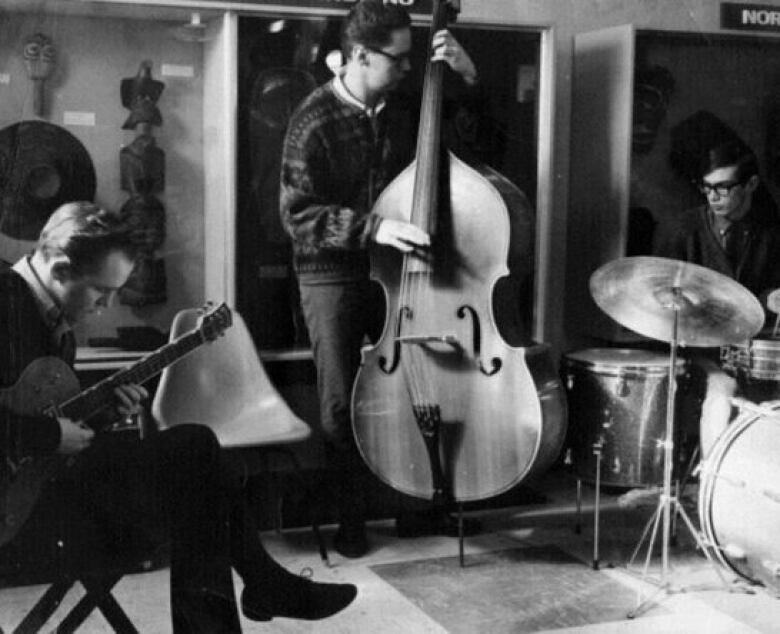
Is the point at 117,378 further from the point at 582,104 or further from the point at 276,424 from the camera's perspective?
the point at 582,104

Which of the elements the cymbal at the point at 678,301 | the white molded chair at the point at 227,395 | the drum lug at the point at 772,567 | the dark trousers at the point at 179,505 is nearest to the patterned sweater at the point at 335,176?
the white molded chair at the point at 227,395

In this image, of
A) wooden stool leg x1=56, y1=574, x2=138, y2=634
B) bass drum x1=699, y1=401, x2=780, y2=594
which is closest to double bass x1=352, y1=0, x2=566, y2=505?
bass drum x1=699, y1=401, x2=780, y2=594

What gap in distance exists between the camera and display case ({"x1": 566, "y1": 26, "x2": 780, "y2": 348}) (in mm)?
3518

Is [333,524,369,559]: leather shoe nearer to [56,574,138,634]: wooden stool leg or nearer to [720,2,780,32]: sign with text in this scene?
[56,574,138,634]: wooden stool leg

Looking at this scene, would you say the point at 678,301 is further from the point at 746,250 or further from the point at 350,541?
the point at 350,541

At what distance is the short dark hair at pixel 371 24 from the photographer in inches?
128

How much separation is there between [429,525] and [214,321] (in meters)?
1.12

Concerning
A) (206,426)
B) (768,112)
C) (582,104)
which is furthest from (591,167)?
(206,426)

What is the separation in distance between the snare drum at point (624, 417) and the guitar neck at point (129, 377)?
3.83 feet

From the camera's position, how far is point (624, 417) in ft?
11.5

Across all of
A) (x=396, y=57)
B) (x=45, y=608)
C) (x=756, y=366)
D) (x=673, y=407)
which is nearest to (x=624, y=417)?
(x=673, y=407)

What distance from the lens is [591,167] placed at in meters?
3.85

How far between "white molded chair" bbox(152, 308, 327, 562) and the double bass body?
26 cm

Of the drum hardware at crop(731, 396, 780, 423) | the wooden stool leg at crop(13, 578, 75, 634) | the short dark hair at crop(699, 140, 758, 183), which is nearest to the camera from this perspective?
the wooden stool leg at crop(13, 578, 75, 634)
